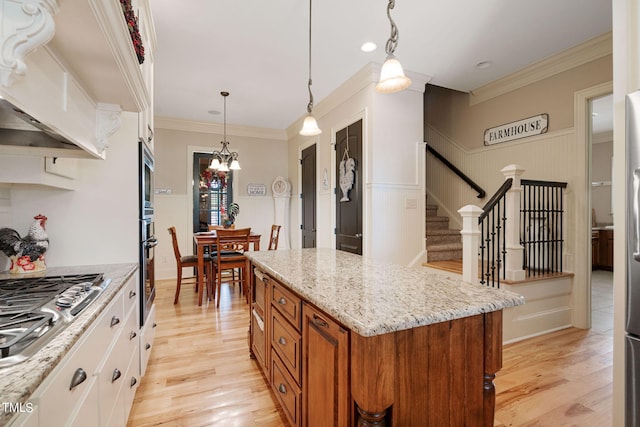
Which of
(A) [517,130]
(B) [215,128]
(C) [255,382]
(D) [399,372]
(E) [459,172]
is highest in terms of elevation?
(B) [215,128]

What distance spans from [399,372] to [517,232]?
260cm

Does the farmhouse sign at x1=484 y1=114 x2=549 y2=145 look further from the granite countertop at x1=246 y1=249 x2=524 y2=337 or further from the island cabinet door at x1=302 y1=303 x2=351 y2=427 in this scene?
the island cabinet door at x1=302 y1=303 x2=351 y2=427

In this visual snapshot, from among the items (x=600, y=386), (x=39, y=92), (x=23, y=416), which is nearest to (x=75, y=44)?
(x=39, y=92)

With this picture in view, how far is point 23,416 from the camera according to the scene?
0.60 metres

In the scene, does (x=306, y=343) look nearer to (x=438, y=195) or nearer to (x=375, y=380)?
(x=375, y=380)

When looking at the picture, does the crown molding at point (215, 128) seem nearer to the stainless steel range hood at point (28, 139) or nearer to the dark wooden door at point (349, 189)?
the dark wooden door at point (349, 189)

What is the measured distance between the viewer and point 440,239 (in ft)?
13.6

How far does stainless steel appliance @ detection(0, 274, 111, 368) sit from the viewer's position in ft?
2.43

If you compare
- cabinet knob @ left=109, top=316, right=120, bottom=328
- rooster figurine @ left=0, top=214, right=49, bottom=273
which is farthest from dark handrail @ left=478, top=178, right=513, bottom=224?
rooster figurine @ left=0, top=214, right=49, bottom=273

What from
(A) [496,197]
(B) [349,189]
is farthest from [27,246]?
(A) [496,197]

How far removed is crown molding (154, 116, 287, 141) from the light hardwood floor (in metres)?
3.66

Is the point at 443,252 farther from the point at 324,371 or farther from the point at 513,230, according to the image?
the point at 324,371

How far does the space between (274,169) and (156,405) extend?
15.6 ft

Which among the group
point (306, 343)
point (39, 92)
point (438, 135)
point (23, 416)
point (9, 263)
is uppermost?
point (438, 135)
